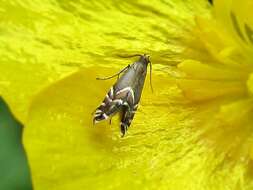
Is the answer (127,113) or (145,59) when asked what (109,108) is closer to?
(127,113)

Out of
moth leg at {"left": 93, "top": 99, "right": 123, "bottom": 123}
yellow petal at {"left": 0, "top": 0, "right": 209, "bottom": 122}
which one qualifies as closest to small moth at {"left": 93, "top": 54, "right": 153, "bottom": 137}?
moth leg at {"left": 93, "top": 99, "right": 123, "bottom": 123}

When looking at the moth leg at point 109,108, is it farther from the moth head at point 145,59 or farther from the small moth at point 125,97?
the moth head at point 145,59

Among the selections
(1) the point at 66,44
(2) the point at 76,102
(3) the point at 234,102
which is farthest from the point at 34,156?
(3) the point at 234,102

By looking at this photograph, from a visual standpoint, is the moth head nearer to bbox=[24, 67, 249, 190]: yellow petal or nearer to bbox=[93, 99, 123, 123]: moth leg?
bbox=[24, 67, 249, 190]: yellow petal

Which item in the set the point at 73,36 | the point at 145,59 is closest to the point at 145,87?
the point at 145,59

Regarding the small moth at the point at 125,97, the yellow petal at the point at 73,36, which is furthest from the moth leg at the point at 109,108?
the yellow petal at the point at 73,36

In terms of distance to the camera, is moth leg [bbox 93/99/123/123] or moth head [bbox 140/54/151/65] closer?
moth leg [bbox 93/99/123/123]

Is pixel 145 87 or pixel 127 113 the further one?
pixel 145 87

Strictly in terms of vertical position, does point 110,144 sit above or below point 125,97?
below
